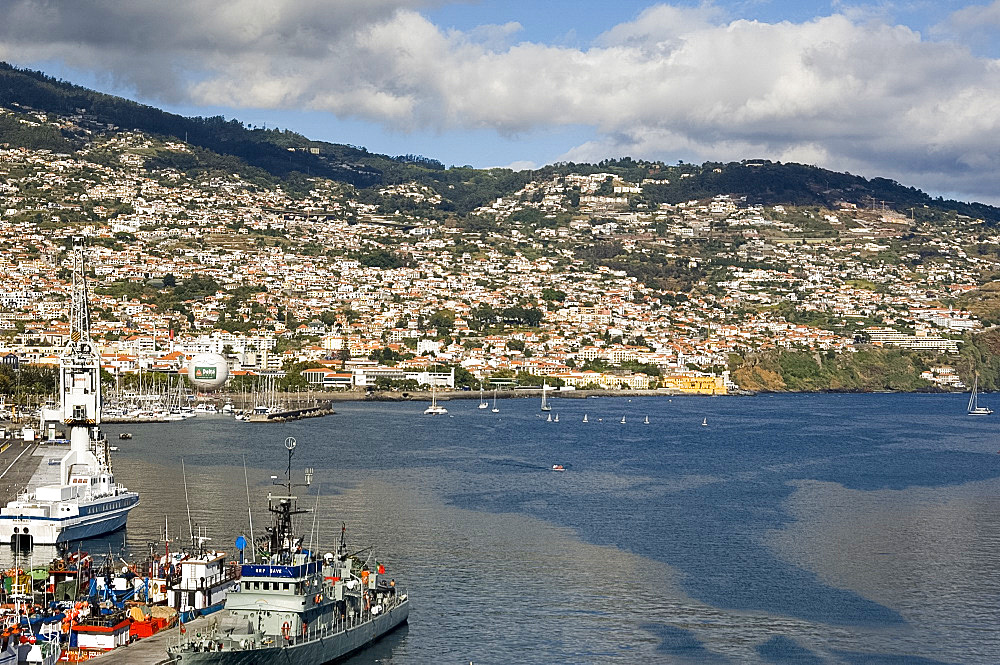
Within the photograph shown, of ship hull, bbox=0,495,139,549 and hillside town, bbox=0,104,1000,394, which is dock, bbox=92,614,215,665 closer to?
ship hull, bbox=0,495,139,549

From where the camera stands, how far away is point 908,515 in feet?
137

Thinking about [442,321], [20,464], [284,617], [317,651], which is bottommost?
[317,651]

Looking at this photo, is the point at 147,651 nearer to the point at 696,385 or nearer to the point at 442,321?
the point at 696,385

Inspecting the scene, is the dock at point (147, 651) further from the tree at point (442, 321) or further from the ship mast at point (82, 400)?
the tree at point (442, 321)

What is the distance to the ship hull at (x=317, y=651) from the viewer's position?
19797mm

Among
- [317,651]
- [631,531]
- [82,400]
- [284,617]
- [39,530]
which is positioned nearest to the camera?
[284,617]

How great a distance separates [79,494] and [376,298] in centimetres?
12136

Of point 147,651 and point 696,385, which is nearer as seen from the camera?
point 147,651

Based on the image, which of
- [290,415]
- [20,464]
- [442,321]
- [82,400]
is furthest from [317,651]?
[442,321]

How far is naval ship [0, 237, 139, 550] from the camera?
3136cm

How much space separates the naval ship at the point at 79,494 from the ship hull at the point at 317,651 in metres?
10.1

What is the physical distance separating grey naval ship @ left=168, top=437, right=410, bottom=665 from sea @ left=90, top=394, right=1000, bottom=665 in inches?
43.8

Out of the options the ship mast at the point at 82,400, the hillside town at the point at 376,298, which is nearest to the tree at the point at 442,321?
the hillside town at the point at 376,298

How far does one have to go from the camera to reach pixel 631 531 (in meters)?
37.2
